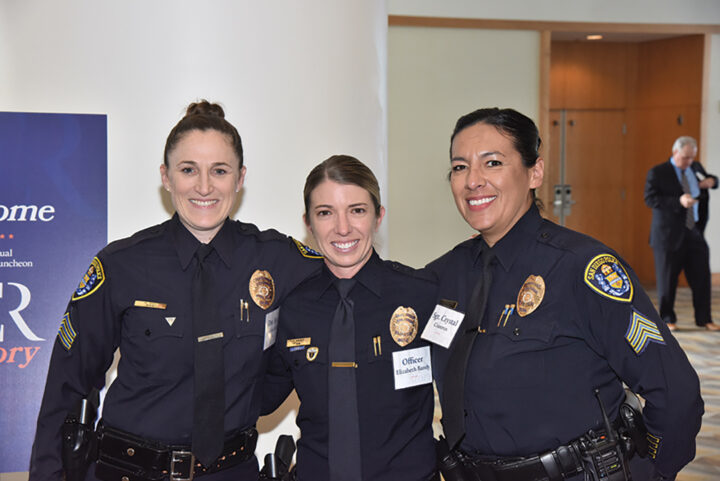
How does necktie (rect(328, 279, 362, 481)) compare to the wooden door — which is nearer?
necktie (rect(328, 279, 362, 481))

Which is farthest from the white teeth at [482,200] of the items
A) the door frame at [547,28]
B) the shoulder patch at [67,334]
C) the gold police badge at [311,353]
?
the door frame at [547,28]

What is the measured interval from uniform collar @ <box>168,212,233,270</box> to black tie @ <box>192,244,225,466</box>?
0.05 metres

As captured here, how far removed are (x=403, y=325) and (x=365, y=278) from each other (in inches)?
7.0

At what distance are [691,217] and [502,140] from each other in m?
5.86

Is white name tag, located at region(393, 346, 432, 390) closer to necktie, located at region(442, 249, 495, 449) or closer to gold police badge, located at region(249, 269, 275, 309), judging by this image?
necktie, located at region(442, 249, 495, 449)

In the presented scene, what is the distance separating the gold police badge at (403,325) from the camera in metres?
2.02

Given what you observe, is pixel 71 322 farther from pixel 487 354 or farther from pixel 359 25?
→ pixel 359 25

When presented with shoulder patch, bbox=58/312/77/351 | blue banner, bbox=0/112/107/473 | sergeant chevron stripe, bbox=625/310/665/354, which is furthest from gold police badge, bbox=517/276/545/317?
blue banner, bbox=0/112/107/473

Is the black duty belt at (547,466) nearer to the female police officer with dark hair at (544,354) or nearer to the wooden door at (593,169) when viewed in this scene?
the female police officer with dark hair at (544,354)

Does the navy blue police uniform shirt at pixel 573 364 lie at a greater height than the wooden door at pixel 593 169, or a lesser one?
lesser

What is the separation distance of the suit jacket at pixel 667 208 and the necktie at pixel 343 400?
19.5 feet

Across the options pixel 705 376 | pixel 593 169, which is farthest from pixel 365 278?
pixel 593 169

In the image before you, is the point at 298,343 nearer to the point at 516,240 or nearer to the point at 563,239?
the point at 516,240

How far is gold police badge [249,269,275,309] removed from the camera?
2079 mm
